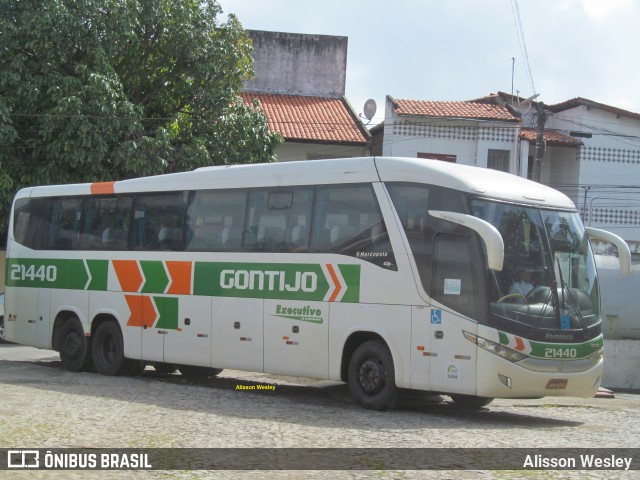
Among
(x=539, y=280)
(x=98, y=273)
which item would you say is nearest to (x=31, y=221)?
(x=98, y=273)

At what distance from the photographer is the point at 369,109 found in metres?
36.6

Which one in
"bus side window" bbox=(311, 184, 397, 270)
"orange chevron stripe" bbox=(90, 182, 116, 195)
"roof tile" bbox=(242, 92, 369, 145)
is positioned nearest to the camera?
"bus side window" bbox=(311, 184, 397, 270)

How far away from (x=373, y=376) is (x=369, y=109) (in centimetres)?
2440

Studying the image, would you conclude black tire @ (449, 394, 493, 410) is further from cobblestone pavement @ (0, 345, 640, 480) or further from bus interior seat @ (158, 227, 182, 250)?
bus interior seat @ (158, 227, 182, 250)

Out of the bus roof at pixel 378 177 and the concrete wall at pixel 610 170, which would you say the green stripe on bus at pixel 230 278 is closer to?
the bus roof at pixel 378 177

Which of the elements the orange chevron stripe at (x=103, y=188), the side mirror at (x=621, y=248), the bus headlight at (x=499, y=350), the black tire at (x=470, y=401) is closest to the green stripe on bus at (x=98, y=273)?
the orange chevron stripe at (x=103, y=188)

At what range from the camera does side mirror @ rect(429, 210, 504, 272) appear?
11.5 m

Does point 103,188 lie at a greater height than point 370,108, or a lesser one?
lesser

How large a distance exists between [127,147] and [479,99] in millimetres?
20099

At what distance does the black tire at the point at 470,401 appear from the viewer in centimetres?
1415

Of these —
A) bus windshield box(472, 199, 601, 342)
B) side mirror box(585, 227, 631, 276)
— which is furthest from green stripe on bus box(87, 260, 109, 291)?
side mirror box(585, 227, 631, 276)

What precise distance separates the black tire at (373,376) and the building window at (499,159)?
22970 mm

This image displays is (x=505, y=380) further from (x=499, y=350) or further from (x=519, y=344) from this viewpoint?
(x=519, y=344)

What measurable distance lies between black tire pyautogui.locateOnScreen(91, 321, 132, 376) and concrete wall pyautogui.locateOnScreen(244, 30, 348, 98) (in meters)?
22.5
